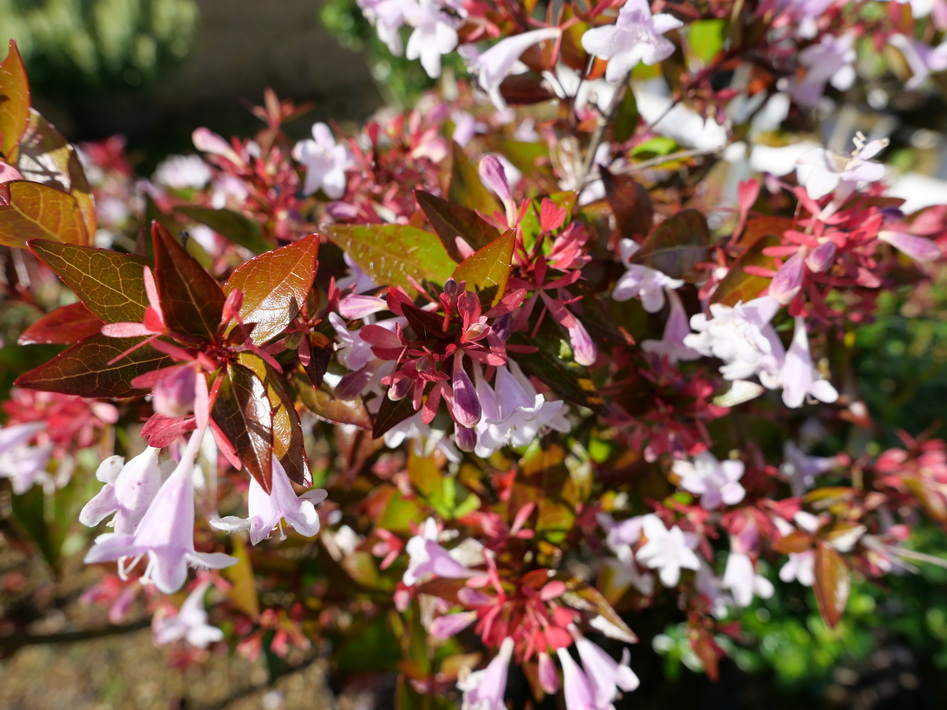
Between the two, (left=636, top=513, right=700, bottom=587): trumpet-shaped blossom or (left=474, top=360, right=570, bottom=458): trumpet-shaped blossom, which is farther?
(left=636, top=513, right=700, bottom=587): trumpet-shaped blossom

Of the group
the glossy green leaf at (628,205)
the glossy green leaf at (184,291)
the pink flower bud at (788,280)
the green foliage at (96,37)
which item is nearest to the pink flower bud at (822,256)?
the pink flower bud at (788,280)

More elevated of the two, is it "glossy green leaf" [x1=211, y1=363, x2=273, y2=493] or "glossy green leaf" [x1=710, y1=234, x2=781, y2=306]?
"glossy green leaf" [x1=211, y1=363, x2=273, y2=493]

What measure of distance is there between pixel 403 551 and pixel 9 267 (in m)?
0.94

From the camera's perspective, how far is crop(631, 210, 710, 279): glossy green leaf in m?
0.84

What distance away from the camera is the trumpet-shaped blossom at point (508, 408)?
2.34 feet

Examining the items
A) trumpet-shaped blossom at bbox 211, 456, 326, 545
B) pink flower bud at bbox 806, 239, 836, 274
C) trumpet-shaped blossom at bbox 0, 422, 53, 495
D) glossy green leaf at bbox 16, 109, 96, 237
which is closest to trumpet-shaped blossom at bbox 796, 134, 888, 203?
pink flower bud at bbox 806, 239, 836, 274

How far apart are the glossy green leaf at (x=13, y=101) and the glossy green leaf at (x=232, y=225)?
1.11 feet

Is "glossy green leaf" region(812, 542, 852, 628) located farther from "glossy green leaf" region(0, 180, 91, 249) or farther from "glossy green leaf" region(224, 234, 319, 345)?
"glossy green leaf" region(0, 180, 91, 249)

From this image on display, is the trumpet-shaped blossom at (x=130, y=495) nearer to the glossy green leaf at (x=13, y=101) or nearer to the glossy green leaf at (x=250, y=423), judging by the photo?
the glossy green leaf at (x=250, y=423)

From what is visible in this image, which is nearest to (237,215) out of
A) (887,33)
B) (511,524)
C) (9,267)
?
(9,267)


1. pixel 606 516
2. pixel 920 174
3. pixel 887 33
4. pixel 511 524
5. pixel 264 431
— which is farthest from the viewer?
pixel 920 174

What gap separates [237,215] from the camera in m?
1.16

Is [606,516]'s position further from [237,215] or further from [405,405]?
[237,215]

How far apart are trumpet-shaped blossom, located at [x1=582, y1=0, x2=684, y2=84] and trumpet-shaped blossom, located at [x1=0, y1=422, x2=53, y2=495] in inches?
48.8
